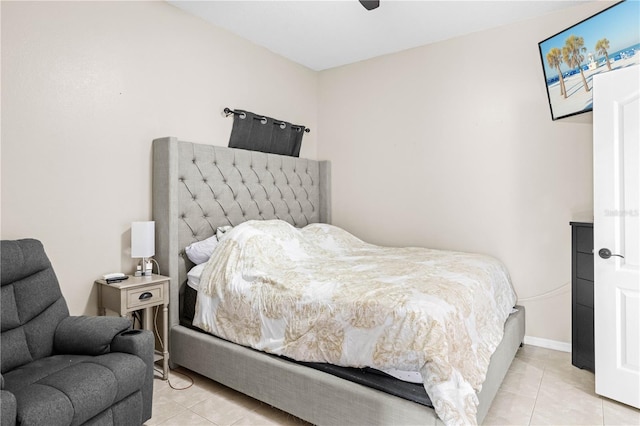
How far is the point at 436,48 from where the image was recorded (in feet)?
11.7

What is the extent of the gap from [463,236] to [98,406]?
3.00 m

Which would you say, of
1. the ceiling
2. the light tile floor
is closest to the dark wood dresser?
the light tile floor

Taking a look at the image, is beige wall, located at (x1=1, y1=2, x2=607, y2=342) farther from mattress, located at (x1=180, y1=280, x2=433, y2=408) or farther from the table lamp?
mattress, located at (x1=180, y1=280, x2=433, y2=408)

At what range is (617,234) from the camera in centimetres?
221

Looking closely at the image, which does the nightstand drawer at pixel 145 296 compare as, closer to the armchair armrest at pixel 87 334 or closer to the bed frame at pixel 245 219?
the bed frame at pixel 245 219

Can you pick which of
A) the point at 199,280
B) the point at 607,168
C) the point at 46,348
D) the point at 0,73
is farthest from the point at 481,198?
the point at 0,73

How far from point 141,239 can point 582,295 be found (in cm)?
311

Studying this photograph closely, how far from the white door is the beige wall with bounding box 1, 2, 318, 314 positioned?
2.80 metres

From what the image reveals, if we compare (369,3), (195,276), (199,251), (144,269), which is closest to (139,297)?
(144,269)

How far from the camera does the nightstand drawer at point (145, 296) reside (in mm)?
2326

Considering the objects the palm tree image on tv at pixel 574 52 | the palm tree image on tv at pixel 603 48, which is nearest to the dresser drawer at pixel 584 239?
the palm tree image on tv at pixel 574 52

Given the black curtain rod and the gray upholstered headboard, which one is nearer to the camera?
the gray upholstered headboard

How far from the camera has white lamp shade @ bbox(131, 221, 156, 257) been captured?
2.49 metres

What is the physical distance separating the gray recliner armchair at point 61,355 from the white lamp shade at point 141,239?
1.69 ft
